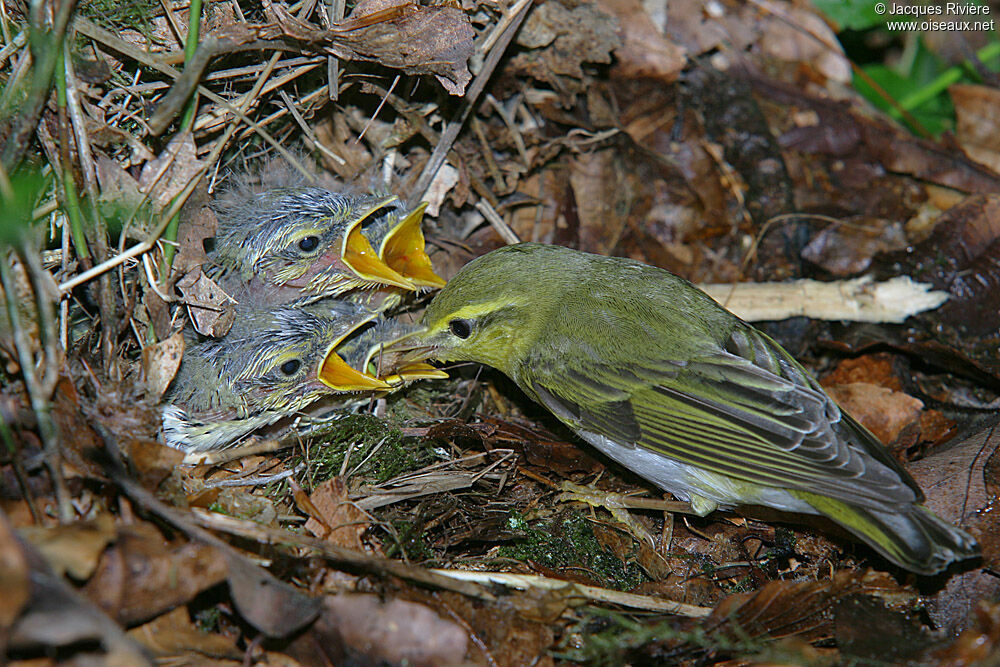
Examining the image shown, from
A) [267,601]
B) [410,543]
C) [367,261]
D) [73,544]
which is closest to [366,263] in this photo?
[367,261]

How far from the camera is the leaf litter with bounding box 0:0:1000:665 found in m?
2.35

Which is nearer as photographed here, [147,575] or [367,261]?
[147,575]

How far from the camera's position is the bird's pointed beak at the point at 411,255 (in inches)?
146

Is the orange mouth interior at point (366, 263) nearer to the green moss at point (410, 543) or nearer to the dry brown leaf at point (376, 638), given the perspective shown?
the green moss at point (410, 543)

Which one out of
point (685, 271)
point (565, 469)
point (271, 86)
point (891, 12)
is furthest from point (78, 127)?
point (891, 12)

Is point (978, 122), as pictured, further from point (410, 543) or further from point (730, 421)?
point (410, 543)

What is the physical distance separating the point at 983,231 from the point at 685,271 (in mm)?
1710

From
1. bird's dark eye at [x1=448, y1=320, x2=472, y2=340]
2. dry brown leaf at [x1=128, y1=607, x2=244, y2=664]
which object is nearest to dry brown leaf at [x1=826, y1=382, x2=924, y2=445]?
bird's dark eye at [x1=448, y1=320, x2=472, y2=340]

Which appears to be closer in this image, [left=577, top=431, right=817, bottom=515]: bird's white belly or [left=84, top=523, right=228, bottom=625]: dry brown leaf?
[left=84, top=523, right=228, bottom=625]: dry brown leaf

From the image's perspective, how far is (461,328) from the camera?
11.4 feet

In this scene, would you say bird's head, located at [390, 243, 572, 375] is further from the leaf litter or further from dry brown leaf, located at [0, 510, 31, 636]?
dry brown leaf, located at [0, 510, 31, 636]

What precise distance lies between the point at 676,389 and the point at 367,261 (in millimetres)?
1598

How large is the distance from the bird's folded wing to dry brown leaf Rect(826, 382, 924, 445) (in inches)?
23.7

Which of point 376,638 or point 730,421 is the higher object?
point 730,421
